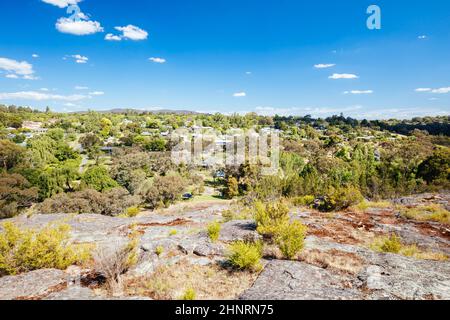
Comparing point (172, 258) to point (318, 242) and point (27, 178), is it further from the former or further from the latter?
point (27, 178)

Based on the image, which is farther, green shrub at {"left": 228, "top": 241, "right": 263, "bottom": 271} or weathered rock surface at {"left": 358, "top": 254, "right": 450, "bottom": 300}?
green shrub at {"left": 228, "top": 241, "right": 263, "bottom": 271}

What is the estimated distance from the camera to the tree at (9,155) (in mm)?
45844

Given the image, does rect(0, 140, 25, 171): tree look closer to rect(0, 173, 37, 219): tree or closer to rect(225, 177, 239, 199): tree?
rect(0, 173, 37, 219): tree

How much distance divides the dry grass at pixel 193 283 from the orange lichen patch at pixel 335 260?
1.81 metres

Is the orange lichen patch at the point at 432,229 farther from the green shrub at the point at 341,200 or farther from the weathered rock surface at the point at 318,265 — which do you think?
the green shrub at the point at 341,200

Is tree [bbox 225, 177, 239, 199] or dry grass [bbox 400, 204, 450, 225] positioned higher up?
dry grass [bbox 400, 204, 450, 225]

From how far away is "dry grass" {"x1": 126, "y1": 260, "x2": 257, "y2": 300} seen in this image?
518 cm

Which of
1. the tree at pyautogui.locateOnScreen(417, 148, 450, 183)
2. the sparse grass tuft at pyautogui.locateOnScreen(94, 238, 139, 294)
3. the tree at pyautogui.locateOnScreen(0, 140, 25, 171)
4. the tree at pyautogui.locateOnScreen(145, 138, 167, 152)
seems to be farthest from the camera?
the tree at pyautogui.locateOnScreen(145, 138, 167, 152)

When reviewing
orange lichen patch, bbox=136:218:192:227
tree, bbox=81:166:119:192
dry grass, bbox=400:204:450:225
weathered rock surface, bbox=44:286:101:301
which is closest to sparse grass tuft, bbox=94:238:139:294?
weathered rock surface, bbox=44:286:101:301

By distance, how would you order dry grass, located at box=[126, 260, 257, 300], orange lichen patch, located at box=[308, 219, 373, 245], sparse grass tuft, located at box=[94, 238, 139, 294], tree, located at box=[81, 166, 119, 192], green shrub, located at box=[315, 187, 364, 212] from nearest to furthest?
dry grass, located at box=[126, 260, 257, 300] → sparse grass tuft, located at box=[94, 238, 139, 294] → orange lichen patch, located at box=[308, 219, 373, 245] → green shrub, located at box=[315, 187, 364, 212] → tree, located at box=[81, 166, 119, 192]

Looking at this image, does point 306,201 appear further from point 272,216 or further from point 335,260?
point 335,260

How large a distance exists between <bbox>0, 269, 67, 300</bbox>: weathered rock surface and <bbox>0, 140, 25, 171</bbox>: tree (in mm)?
52957

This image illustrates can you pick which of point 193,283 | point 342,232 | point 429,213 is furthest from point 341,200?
point 193,283

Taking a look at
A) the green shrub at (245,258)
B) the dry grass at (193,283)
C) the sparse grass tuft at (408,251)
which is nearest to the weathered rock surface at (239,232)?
the green shrub at (245,258)
